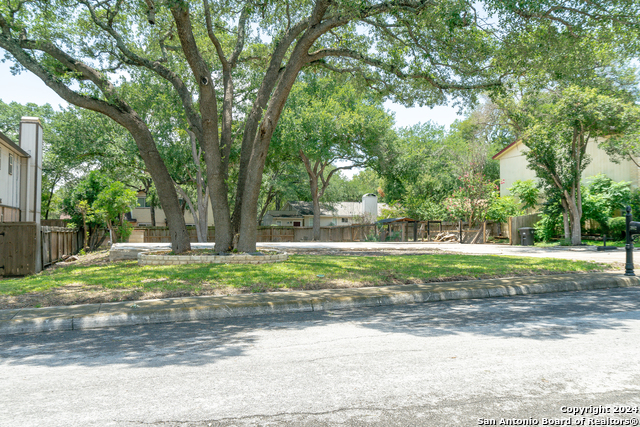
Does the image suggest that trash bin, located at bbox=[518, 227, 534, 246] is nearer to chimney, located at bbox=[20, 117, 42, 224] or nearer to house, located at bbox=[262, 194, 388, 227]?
house, located at bbox=[262, 194, 388, 227]

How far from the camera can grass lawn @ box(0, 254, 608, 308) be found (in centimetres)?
805

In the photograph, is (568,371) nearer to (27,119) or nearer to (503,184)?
(27,119)

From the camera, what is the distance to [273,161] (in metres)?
Result: 36.0

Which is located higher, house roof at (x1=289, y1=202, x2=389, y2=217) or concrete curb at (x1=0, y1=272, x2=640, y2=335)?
house roof at (x1=289, y1=202, x2=389, y2=217)

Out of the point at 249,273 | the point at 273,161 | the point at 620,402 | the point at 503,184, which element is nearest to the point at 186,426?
the point at 620,402

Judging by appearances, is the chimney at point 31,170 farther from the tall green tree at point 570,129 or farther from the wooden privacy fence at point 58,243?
the tall green tree at point 570,129

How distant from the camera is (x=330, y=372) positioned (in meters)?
4.13

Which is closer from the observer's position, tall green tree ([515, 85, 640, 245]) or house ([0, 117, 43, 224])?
house ([0, 117, 43, 224])

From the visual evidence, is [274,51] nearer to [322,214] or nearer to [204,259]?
[204,259]

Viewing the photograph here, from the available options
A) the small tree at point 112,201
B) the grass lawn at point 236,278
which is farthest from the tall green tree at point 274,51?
the small tree at point 112,201

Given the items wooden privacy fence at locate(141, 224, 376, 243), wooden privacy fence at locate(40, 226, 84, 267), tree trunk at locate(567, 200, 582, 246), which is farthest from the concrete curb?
wooden privacy fence at locate(141, 224, 376, 243)

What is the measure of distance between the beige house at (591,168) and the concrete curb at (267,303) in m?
17.7

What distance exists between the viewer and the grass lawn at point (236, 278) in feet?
26.4

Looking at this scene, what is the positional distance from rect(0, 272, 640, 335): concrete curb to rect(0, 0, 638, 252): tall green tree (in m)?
5.68
